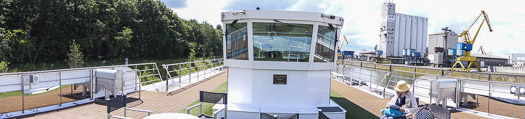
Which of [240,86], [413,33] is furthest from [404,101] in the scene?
[413,33]

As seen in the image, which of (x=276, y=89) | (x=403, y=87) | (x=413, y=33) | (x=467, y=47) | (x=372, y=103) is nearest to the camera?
(x=403, y=87)

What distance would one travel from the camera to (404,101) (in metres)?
4.77

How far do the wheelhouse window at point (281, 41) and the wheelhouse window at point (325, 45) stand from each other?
0.78 ft

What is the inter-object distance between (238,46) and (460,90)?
6.45 m

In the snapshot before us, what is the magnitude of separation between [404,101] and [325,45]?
6.66 feet

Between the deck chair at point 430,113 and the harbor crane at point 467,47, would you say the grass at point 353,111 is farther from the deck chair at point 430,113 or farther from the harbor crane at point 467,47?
the harbor crane at point 467,47

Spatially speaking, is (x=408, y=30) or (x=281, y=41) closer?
(x=281, y=41)

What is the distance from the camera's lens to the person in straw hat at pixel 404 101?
4570 mm

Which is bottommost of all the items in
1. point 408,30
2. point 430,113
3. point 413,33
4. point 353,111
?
point 353,111

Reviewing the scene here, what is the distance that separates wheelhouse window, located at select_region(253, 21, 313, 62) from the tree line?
2441cm

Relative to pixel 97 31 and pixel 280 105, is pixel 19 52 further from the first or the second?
pixel 280 105

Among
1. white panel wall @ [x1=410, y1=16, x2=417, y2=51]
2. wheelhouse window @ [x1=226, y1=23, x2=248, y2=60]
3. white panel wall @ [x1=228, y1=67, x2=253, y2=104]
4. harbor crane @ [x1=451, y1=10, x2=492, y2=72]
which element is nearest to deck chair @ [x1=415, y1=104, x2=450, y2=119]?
white panel wall @ [x1=228, y1=67, x2=253, y2=104]

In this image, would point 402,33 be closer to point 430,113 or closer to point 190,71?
point 190,71

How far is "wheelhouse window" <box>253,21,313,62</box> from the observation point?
5727 millimetres
